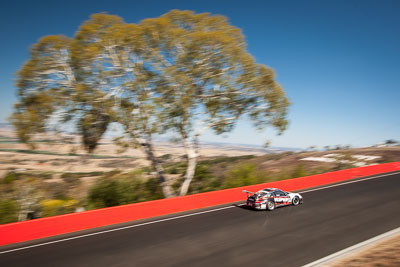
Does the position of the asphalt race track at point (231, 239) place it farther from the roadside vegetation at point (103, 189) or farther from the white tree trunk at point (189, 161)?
the white tree trunk at point (189, 161)

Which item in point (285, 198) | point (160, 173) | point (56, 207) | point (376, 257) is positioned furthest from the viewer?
point (160, 173)

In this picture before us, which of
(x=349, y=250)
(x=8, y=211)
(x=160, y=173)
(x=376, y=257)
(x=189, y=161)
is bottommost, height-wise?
(x=349, y=250)

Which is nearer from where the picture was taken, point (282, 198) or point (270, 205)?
point (270, 205)

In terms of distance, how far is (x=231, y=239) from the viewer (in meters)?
9.46

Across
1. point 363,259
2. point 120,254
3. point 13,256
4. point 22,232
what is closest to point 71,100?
point 22,232

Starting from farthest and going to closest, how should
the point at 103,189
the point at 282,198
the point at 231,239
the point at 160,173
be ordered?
the point at 160,173, the point at 103,189, the point at 282,198, the point at 231,239

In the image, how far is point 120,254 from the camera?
332 inches

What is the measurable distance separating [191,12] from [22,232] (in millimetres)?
14862

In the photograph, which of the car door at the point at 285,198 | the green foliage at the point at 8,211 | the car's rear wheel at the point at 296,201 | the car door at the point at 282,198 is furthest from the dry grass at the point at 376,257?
the green foliage at the point at 8,211

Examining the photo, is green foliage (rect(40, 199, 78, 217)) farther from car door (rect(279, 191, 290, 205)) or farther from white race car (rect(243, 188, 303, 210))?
car door (rect(279, 191, 290, 205))

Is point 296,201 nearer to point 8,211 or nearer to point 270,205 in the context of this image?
point 270,205

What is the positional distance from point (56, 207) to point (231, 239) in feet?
30.1

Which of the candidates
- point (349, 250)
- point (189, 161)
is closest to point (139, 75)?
point (189, 161)

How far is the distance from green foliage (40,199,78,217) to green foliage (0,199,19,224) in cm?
119
